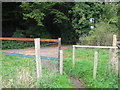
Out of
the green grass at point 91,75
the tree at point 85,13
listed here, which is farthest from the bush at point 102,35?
the green grass at point 91,75

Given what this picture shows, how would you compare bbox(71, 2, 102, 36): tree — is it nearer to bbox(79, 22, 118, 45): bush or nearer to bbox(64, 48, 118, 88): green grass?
bbox(79, 22, 118, 45): bush

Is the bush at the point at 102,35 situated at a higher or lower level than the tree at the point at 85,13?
lower

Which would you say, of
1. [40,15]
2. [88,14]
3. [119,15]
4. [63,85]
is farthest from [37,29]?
[63,85]

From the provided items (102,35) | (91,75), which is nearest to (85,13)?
(102,35)

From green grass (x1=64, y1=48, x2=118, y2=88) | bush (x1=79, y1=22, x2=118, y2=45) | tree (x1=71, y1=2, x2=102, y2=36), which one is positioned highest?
tree (x1=71, y1=2, x2=102, y2=36)

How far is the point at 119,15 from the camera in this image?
903 centimetres

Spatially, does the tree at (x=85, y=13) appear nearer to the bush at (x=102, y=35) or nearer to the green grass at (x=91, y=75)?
the bush at (x=102, y=35)

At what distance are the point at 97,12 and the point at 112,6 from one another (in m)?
1.25

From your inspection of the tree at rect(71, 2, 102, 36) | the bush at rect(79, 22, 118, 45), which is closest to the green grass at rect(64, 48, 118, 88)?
the bush at rect(79, 22, 118, 45)

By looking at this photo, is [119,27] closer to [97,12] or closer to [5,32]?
[97,12]

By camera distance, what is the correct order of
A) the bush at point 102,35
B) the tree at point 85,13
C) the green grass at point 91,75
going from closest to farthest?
the green grass at point 91,75 < the bush at point 102,35 < the tree at point 85,13

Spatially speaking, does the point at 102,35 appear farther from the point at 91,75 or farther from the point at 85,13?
the point at 91,75

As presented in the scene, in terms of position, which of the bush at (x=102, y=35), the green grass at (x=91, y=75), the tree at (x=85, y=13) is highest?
the tree at (x=85, y=13)

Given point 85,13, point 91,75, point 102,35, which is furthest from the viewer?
point 85,13
